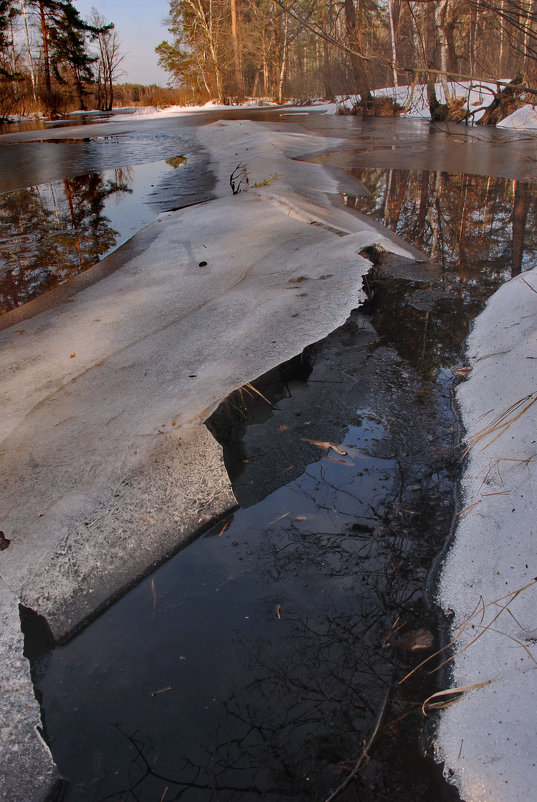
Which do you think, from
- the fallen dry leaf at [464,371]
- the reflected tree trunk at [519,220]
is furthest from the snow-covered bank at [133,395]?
the reflected tree trunk at [519,220]

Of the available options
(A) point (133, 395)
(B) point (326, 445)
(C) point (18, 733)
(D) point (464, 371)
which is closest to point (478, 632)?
(B) point (326, 445)

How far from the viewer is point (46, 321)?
3.10 metres

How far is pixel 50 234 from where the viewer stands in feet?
16.7

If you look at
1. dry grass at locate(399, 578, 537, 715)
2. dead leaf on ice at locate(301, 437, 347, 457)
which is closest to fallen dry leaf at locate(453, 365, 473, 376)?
dead leaf on ice at locate(301, 437, 347, 457)

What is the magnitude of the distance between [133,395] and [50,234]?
143 inches

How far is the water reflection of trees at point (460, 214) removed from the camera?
12.9ft

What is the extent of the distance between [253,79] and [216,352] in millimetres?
46129

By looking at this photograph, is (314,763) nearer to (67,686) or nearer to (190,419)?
(67,686)

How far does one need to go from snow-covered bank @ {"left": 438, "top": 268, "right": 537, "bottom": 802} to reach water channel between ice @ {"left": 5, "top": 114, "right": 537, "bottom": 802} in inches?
2.3

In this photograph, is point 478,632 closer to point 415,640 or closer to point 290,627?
point 415,640

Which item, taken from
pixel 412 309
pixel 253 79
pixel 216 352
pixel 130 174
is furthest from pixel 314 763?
pixel 253 79

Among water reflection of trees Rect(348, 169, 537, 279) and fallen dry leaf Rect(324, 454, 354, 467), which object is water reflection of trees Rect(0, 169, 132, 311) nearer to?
fallen dry leaf Rect(324, 454, 354, 467)

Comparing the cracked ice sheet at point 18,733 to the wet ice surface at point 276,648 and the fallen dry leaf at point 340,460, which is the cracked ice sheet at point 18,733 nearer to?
the wet ice surface at point 276,648

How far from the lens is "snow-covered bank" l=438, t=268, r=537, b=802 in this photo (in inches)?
41.3
